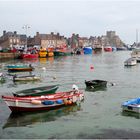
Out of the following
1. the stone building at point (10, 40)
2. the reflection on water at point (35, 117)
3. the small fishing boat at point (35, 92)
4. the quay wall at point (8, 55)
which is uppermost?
the stone building at point (10, 40)

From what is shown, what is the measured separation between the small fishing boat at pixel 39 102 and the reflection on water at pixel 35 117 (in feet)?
1.34

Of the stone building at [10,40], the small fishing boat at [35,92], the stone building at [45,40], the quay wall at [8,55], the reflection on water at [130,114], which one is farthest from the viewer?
the stone building at [45,40]

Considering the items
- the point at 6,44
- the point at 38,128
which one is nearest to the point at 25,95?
the point at 38,128

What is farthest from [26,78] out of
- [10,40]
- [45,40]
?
[45,40]

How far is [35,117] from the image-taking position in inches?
910

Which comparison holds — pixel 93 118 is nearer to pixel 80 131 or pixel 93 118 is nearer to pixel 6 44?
pixel 80 131

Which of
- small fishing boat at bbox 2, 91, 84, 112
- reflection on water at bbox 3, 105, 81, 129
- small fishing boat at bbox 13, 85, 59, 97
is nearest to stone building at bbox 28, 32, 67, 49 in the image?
small fishing boat at bbox 13, 85, 59, 97

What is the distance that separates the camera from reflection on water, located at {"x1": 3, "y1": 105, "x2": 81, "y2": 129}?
21608 millimetres

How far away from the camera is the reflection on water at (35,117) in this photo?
21.6m

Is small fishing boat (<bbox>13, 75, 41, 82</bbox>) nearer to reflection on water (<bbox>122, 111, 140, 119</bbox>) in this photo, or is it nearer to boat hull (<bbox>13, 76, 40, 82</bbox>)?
boat hull (<bbox>13, 76, 40, 82</bbox>)

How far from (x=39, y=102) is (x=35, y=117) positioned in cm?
146

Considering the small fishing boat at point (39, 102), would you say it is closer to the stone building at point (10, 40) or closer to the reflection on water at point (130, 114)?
the reflection on water at point (130, 114)

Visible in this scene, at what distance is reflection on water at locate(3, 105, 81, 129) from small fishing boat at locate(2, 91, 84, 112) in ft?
1.34

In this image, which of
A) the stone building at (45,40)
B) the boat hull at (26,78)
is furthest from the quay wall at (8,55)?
the boat hull at (26,78)
